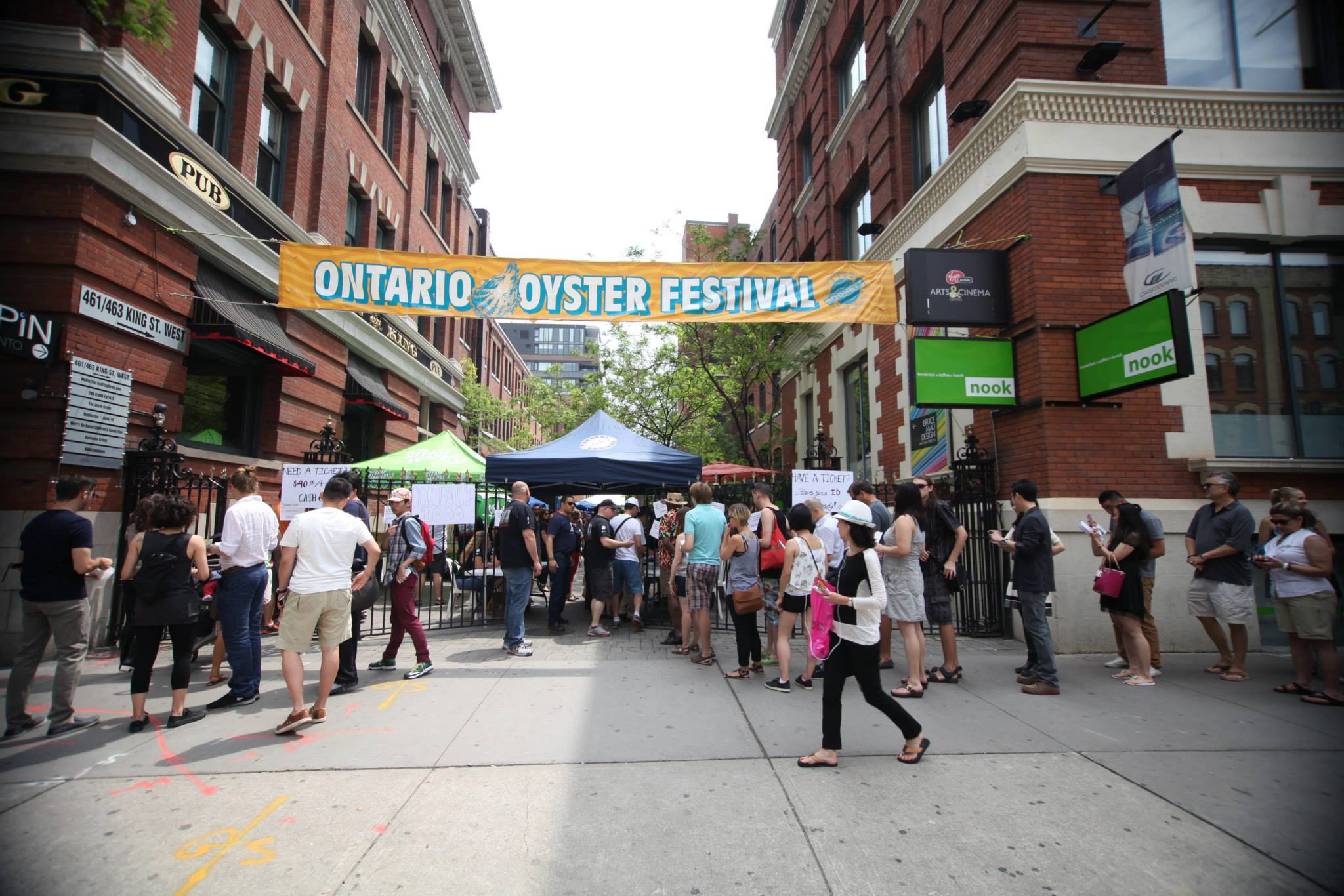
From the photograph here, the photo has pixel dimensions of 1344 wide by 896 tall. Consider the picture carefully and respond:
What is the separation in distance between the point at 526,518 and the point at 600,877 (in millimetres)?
4970

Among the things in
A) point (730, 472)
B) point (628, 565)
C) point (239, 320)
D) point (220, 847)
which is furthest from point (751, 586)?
point (730, 472)

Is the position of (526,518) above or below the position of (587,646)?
above

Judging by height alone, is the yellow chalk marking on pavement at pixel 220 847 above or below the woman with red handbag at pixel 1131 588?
below

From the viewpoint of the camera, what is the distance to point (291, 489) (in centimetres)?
884

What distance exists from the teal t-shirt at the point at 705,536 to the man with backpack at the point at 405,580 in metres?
2.82

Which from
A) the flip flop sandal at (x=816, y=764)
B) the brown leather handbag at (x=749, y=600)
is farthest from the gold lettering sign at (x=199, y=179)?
the flip flop sandal at (x=816, y=764)

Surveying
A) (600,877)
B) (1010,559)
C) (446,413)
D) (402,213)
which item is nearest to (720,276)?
(1010,559)

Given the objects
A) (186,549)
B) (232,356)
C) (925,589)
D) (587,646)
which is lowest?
(587,646)

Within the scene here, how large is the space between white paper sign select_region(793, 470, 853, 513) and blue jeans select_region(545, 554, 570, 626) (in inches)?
145

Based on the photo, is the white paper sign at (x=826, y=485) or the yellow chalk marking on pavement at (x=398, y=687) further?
the white paper sign at (x=826, y=485)

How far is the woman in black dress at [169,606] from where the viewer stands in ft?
16.4

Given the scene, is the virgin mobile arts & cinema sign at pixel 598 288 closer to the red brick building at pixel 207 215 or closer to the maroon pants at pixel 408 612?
the red brick building at pixel 207 215

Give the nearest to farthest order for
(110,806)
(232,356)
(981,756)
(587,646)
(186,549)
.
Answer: (110,806)
(981,756)
(186,549)
(587,646)
(232,356)

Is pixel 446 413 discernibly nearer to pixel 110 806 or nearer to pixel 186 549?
pixel 186 549
